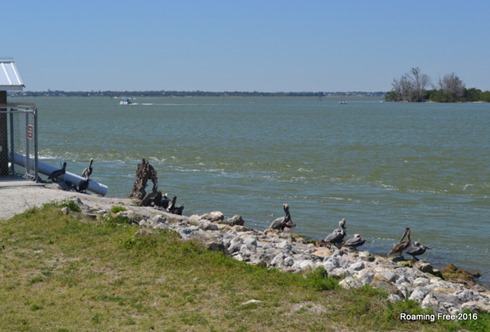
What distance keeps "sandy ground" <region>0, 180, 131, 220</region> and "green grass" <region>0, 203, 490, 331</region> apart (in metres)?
2.80

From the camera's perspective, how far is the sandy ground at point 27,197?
16469 millimetres

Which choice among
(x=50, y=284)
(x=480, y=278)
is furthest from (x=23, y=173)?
(x=480, y=278)

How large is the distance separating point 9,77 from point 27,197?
435 centimetres

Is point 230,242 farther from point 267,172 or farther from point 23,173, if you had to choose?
point 267,172

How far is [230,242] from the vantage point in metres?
13.5

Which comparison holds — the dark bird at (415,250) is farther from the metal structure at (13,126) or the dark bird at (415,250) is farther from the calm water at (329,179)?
the metal structure at (13,126)

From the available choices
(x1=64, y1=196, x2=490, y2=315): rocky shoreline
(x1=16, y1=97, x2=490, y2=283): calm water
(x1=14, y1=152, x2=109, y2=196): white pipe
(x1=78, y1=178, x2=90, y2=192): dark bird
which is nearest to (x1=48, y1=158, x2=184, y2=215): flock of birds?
(x1=78, y1=178, x2=90, y2=192): dark bird

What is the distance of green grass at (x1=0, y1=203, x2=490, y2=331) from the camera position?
9.23 m

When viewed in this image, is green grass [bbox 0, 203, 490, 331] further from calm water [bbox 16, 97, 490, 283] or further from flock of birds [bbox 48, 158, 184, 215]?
flock of birds [bbox 48, 158, 184, 215]

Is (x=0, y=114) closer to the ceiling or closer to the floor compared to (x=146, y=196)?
closer to the ceiling

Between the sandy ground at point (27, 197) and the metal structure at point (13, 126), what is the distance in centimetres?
69

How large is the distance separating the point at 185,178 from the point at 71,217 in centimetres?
1778

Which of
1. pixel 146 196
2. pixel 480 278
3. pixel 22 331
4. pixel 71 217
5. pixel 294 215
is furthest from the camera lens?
pixel 294 215

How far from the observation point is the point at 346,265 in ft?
41.0
